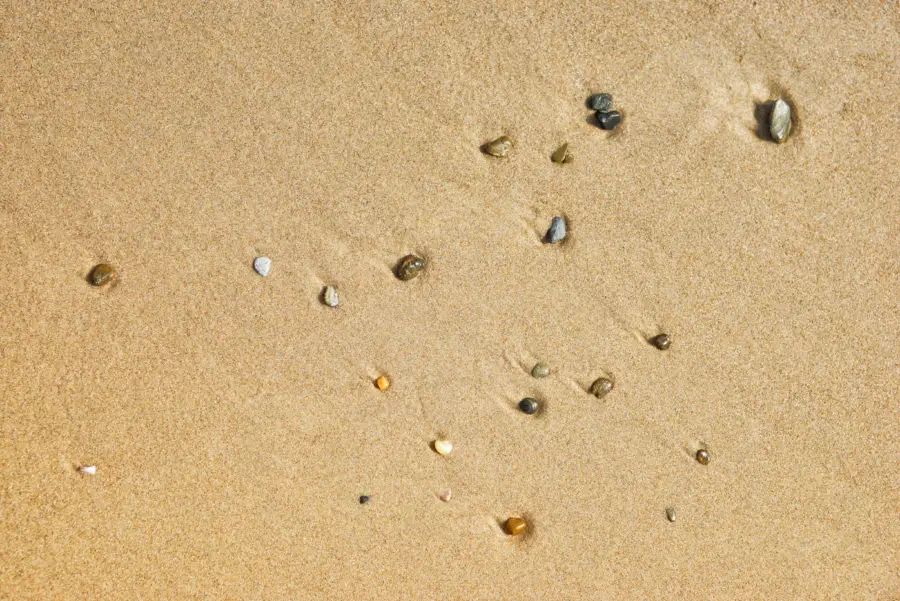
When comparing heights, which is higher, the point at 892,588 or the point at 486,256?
the point at 486,256

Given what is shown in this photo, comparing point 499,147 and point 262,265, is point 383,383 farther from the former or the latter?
point 499,147

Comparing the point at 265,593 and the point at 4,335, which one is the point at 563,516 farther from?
the point at 4,335

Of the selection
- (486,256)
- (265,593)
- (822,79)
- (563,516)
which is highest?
(822,79)

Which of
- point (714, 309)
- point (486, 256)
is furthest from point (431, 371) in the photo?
point (714, 309)

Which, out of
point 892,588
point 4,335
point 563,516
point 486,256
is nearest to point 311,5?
point 486,256

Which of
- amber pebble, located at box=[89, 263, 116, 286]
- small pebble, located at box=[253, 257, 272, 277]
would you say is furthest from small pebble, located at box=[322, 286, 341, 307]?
amber pebble, located at box=[89, 263, 116, 286]

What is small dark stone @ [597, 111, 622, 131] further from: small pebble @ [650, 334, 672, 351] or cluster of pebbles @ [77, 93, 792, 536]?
small pebble @ [650, 334, 672, 351]

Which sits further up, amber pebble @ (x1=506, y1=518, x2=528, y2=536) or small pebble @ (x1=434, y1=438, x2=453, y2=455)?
small pebble @ (x1=434, y1=438, x2=453, y2=455)
